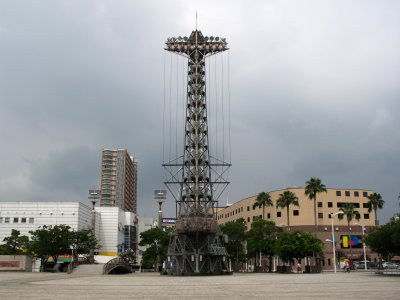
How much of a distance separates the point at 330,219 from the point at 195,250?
6279 centimetres

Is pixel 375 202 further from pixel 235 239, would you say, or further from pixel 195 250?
pixel 195 250

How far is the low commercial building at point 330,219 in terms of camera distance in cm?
12212

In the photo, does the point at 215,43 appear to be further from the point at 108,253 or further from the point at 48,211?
the point at 108,253

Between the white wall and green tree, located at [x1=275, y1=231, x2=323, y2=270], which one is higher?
the white wall

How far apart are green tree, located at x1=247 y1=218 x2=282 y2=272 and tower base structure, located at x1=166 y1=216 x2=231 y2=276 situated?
1674 centimetres

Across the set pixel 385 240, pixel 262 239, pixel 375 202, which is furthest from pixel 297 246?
pixel 375 202

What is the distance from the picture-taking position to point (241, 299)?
2331cm

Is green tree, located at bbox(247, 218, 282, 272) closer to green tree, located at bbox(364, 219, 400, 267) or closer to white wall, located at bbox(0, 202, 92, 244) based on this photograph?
green tree, located at bbox(364, 219, 400, 267)

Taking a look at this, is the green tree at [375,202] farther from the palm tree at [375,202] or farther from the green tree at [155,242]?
the green tree at [155,242]

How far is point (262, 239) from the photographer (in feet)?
306

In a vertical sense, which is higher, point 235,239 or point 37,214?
point 37,214

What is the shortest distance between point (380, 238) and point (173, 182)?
1394 inches

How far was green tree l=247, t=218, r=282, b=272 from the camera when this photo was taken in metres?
91.1

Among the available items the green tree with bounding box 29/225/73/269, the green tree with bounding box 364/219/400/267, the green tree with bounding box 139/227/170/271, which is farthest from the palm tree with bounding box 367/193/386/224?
the green tree with bounding box 29/225/73/269
